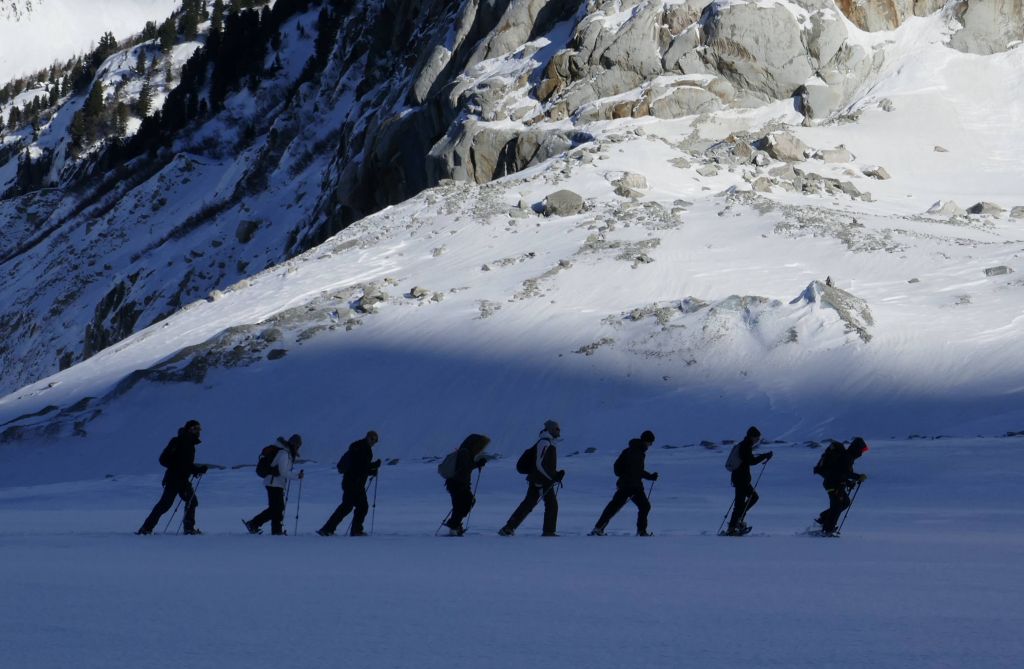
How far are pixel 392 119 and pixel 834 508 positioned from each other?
1692 inches

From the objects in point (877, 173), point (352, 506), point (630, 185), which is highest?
point (877, 173)

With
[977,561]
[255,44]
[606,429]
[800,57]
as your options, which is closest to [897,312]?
[606,429]

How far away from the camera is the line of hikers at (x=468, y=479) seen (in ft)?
38.4

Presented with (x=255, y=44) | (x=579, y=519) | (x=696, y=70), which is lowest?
(x=579, y=519)

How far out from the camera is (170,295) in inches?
2158

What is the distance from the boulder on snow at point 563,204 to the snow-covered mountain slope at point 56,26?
129 meters

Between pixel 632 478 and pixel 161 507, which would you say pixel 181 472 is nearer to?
pixel 161 507

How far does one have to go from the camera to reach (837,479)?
12.2 meters

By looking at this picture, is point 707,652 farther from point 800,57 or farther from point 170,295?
point 170,295

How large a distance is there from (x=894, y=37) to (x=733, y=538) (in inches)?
1667

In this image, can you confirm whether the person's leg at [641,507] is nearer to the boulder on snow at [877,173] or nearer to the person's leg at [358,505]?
the person's leg at [358,505]

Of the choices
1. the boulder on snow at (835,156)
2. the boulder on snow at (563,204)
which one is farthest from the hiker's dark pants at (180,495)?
the boulder on snow at (835,156)

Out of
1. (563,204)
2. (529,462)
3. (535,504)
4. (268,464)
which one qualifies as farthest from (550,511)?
(563,204)

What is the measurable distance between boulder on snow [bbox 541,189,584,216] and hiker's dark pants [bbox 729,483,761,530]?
23837 millimetres
